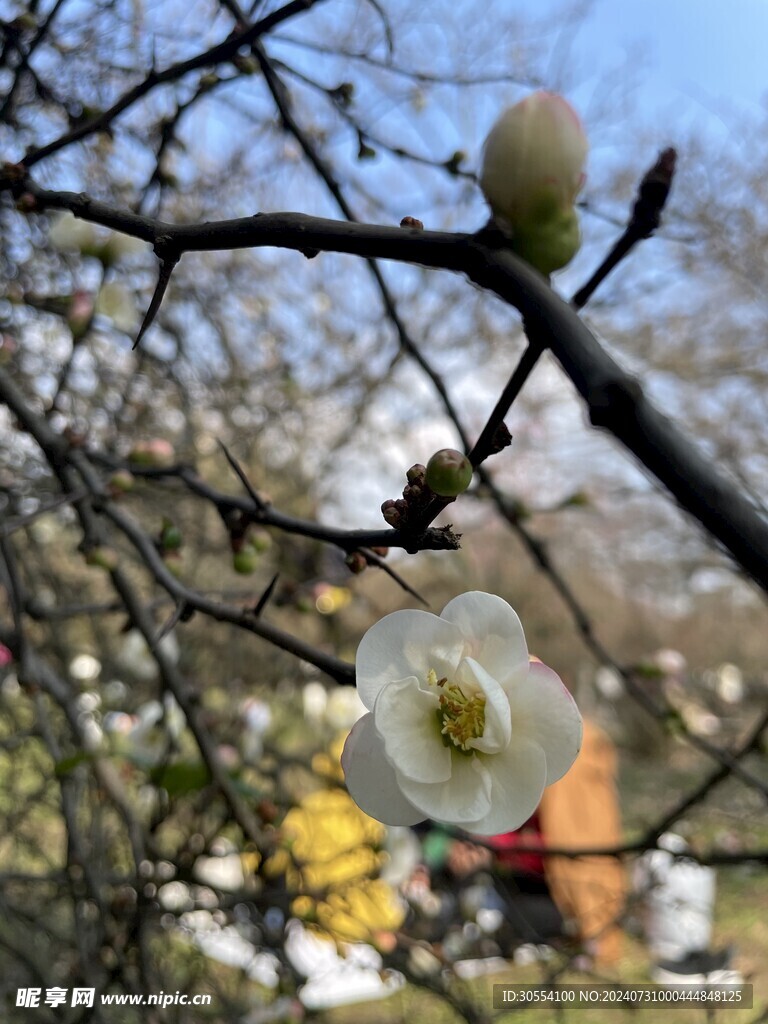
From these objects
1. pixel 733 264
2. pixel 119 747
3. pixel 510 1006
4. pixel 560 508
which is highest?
pixel 733 264

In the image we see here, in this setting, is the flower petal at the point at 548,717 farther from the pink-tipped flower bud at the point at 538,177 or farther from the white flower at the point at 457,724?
the pink-tipped flower bud at the point at 538,177

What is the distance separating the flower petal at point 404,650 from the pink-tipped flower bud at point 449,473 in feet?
0.28

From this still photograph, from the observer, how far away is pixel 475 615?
1.33ft

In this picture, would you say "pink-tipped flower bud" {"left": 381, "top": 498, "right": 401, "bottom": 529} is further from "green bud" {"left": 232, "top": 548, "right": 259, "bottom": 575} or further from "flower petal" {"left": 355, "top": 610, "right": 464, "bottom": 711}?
"green bud" {"left": 232, "top": 548, "right": 259, "bottom": 575}

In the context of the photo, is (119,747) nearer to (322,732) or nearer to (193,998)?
(193,998)

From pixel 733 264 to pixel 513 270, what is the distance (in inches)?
151

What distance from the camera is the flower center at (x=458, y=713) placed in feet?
1.36

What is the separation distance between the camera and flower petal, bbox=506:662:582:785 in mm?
383

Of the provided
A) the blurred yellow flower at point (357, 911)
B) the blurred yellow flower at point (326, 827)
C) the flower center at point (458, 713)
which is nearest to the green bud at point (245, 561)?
the flower center at point (458, 713)

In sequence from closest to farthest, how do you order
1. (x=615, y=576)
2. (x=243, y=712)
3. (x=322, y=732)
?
(x=243, y=712) < (x=322, y=732) < (x=615, y=576)

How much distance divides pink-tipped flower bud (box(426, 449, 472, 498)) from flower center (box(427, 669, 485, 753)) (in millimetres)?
126

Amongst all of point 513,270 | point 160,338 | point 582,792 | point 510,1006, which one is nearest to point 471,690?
point 513,270

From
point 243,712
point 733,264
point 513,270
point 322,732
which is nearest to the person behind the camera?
point 513,270

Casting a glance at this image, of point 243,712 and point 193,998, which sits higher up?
point 243,712
